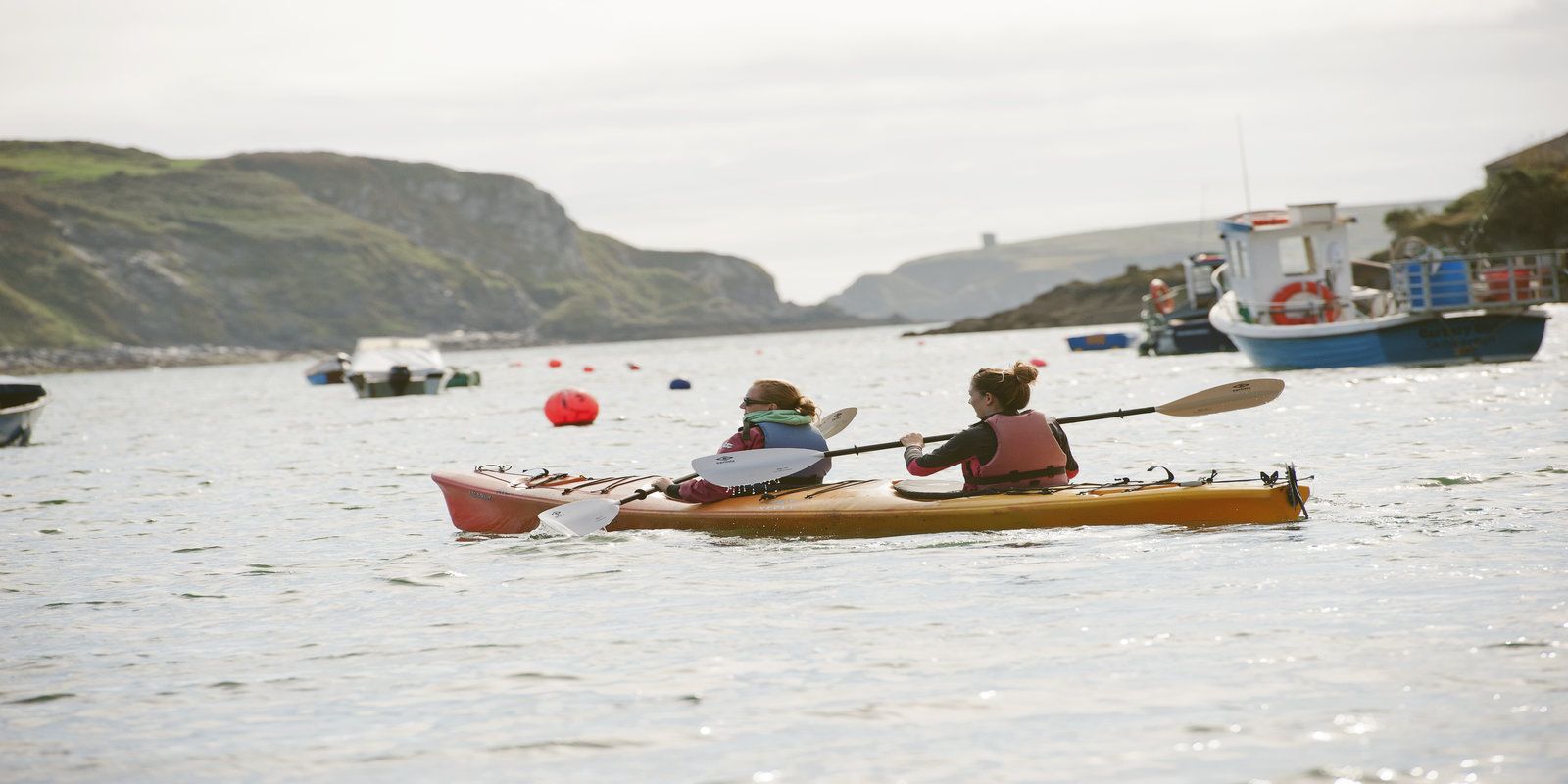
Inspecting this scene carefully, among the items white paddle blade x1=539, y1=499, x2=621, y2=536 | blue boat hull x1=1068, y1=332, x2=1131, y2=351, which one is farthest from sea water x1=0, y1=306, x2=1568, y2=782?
blue boat hull x1=1068, y1=332, x2=1131, y2=351

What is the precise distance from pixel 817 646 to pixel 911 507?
11.3 feet

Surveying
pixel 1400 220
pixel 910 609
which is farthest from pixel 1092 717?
pixel 1400 220

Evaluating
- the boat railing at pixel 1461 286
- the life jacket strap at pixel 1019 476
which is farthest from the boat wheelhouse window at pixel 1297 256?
the life jacket strap at pixel 1019 476

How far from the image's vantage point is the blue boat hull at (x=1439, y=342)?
101 ft

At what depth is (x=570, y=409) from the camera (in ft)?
98.0

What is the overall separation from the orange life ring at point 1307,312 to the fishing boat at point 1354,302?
0.02 metres

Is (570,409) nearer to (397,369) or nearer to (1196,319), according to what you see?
(397,369)

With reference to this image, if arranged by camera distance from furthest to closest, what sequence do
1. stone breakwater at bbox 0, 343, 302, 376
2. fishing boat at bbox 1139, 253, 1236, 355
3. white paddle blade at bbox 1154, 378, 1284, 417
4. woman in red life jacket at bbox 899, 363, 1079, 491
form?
1. stone breakwater at bbox 0, 343, 302, 376
2. fishing boat at bbox 1139, 253, 1236, 355
3. white paddle blade at bbox 1154, 378, 1284, 417
4. woman in red life jacket at bbox 899, 363, 1079, 491

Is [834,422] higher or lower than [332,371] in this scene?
lower

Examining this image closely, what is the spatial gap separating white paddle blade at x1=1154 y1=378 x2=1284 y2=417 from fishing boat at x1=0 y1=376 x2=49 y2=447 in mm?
24190

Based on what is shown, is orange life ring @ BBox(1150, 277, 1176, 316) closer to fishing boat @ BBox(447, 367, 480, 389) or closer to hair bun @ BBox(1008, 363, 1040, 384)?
fishing boat @ BBox(447, 367, 480, 389)

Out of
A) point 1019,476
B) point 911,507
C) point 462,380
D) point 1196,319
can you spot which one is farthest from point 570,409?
point 462,380

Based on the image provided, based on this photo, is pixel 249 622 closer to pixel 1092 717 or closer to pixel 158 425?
pixel 1092 717

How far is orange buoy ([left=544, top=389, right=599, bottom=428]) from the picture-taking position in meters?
29.8
